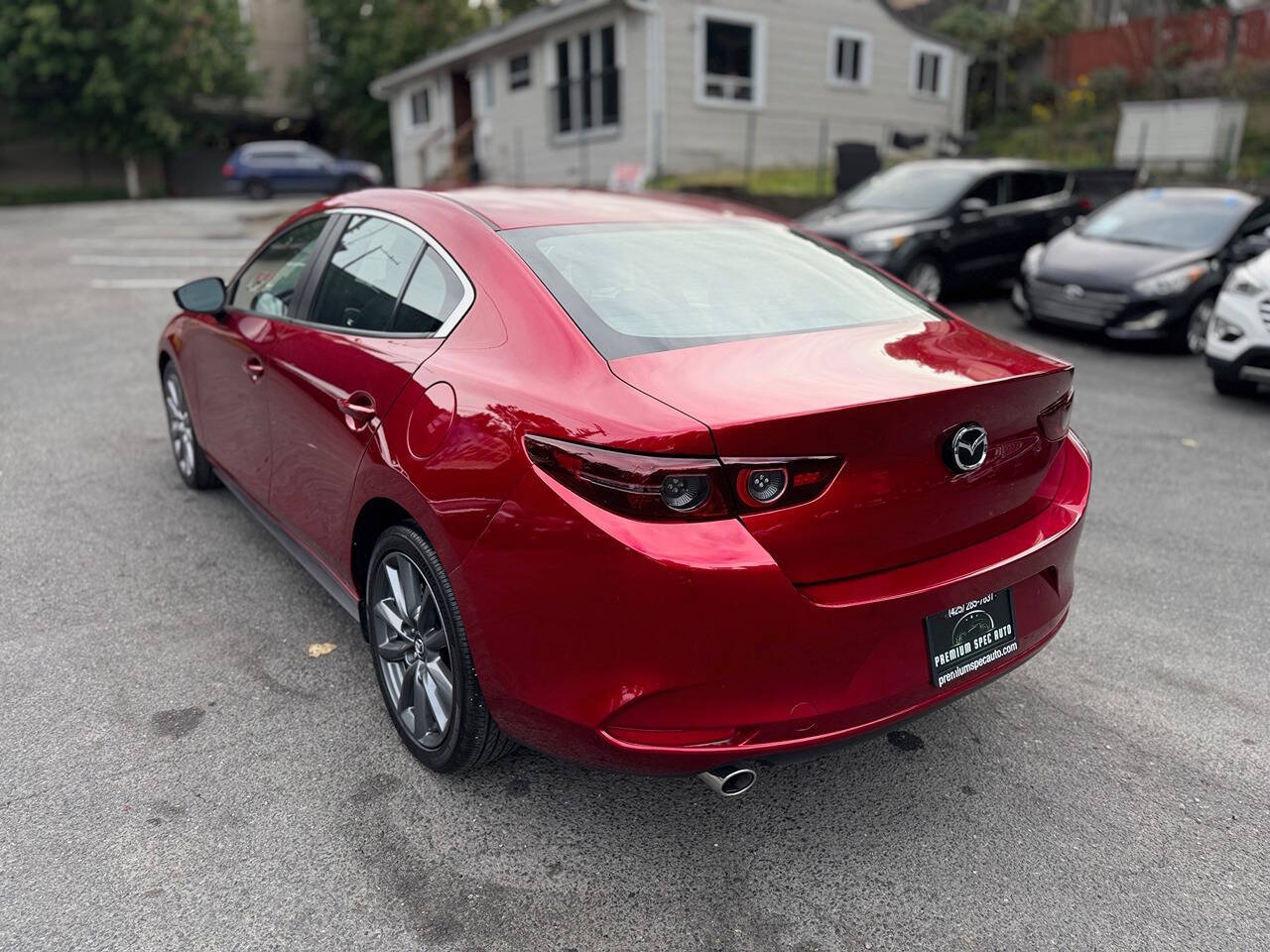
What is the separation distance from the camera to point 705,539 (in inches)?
84.0

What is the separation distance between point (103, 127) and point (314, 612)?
3798 cm

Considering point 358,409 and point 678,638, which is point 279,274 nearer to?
point 358,409

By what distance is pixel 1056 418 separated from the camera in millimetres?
2719

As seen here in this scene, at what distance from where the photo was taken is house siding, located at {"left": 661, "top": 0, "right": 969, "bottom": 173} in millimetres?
19703

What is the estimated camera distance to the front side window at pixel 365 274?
10.3 ft

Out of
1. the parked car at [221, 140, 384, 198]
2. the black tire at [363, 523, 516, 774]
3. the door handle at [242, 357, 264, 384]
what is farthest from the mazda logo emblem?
the parked car at [221, 140, 384, 198]

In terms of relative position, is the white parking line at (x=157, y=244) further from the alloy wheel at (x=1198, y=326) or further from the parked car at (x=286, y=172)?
the alloy wheel at (x=1198, y=326)

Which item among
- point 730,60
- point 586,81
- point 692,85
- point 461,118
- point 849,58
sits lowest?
point 461,118

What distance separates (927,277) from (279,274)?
819 centimetres

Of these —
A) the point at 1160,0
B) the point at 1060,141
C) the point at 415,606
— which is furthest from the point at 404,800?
the point at 1160,0

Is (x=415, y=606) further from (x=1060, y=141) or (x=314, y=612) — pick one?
(x=1060, y=141)

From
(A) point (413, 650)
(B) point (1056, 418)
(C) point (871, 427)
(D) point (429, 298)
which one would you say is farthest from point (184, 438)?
(B) point (1056, 418)

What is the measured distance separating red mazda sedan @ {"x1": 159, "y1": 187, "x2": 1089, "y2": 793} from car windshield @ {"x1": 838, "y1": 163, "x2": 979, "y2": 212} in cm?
831

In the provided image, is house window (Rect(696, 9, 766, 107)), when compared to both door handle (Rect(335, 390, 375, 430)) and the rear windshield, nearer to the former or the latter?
the rear windshield
